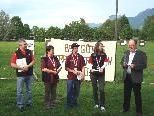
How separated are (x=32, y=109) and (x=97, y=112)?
191 centimetres

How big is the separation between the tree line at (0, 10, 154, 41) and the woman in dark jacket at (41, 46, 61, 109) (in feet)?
412

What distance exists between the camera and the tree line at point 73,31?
5861 inches

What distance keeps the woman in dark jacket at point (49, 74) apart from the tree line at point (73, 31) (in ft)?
412

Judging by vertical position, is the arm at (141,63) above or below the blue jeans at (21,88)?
above

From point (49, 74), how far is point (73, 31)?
129 meters

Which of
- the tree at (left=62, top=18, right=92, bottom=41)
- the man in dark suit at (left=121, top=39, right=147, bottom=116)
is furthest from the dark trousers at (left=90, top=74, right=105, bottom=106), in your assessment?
the tree at (left=62, top=18, right=92, bottom=41)

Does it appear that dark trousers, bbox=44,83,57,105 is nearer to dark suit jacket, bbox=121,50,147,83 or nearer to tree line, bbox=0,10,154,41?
dark suit jacket, bbox=121,50,147,83

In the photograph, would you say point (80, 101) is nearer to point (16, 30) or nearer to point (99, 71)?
point (99, 71)

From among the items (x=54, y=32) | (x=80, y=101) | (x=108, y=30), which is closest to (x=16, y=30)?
(x=54, y=32)

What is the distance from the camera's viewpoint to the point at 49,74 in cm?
1514

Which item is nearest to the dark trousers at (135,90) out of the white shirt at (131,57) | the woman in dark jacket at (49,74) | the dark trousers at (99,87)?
the white shirt at (131,57)

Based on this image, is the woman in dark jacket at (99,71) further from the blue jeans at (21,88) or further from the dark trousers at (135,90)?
the blue jeans at (21,88)

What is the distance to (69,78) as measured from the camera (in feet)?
50.2

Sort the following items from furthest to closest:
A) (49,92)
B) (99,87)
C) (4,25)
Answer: (4,25)
(49,92)
(99,87)
